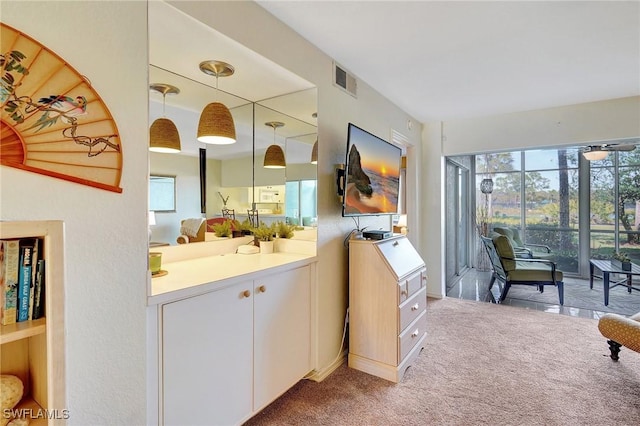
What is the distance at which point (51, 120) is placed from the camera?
1.03 meters

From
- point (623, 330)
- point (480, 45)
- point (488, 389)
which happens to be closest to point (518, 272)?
point (623, 330)

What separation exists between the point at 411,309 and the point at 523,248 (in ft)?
13.2

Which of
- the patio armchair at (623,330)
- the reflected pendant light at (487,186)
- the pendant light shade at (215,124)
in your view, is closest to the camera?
the pendant light shade at (215,124)

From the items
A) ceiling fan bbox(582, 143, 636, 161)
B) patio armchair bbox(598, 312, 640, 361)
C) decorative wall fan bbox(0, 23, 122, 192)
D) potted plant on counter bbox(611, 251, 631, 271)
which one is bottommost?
patio armchair bbox(598, 312, 640, 361)

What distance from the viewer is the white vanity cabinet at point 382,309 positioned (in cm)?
227

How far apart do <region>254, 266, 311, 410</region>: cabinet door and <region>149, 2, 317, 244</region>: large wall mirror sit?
60 centimetres

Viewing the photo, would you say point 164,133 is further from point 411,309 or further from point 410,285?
point 411,309

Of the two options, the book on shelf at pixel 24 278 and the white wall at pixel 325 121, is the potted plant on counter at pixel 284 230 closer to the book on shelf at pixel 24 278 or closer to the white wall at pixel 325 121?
the white wall at pixel 325 121

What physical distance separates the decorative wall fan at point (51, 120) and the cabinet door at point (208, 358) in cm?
64

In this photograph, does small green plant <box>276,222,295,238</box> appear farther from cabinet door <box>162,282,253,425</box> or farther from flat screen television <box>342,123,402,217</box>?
cabinet door <box>162,282,253,425</box>

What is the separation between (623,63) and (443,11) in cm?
189

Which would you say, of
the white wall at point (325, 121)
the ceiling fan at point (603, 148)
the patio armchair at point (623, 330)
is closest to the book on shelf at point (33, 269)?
the white wall at point (325, 121)

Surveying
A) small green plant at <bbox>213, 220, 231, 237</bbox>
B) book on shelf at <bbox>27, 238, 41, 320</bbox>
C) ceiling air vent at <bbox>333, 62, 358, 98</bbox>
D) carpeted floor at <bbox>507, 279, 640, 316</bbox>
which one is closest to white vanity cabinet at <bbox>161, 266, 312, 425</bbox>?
book on shelf at <bbox>27, 238, 41, 320</bbox>

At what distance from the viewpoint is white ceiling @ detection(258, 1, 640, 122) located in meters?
1.86
